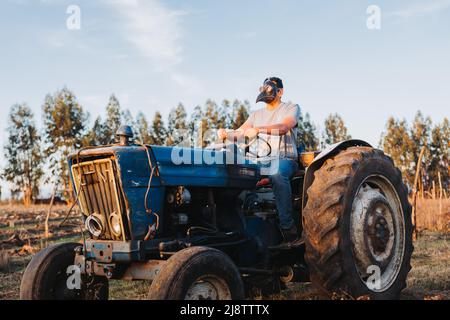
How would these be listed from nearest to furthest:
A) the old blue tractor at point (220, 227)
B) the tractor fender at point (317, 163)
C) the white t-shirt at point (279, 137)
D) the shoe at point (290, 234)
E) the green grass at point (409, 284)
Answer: the old blue tractor at point (220, 227), the tractor fender at point (317, 163), the shoe at point (290, 234), the white t-shirt at point (279, 137), the green grass at point (409, 284)

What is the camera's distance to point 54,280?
4.57 metres

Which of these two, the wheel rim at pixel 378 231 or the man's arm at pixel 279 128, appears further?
the man's arm at pixel 279 128

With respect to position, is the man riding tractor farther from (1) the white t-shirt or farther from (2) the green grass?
(2) the green grass

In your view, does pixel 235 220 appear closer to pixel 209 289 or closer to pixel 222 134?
pixel 222 134

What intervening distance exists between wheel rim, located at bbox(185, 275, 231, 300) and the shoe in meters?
1.38

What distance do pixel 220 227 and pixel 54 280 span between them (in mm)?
1705

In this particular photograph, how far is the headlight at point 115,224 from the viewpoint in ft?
14.0

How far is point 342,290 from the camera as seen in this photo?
4.50 m

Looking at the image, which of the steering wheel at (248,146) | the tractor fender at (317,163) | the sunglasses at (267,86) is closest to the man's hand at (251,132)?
the steering wheel at (248,146)

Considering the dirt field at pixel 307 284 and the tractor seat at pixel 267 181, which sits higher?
the tractor seat at pixel 267 181

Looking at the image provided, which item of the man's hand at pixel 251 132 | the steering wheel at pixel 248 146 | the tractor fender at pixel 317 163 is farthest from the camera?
the man's hand at pixel 251 132

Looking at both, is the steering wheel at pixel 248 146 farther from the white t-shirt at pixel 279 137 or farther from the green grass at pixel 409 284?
the green grass at pixel 409 284

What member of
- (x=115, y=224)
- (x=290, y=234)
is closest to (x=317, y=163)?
(x=290, y=234)

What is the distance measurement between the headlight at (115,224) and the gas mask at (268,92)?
2329 millimetres
